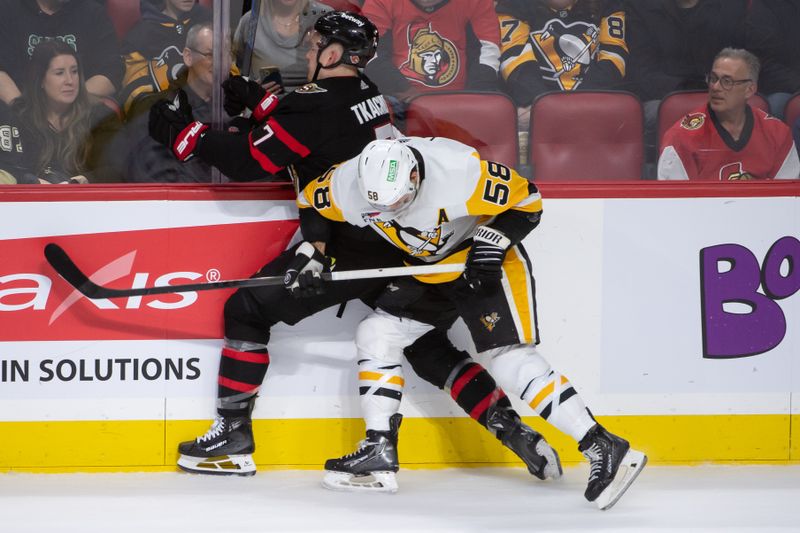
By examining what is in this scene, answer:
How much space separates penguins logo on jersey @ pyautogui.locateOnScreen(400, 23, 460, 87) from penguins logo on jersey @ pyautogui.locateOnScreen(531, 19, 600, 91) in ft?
0.93

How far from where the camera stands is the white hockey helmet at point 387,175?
303cm

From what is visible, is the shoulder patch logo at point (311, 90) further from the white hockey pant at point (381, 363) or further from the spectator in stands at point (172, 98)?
the white hockey pant at point (381, 363)

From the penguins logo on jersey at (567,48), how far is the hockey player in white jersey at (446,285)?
1.87 ft

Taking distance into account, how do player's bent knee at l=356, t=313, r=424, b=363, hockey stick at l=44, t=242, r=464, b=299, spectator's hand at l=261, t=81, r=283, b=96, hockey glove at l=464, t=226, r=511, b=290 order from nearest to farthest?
1. hockey glove at l=464, t=226, r=511, b=290
2. hockey stick at l=44, t=242, r=464, b=299
3. player's bent knee at l=356, t=313, r=424, b=363
4. spectator's hand at l=261, t=81, r=283, b=96

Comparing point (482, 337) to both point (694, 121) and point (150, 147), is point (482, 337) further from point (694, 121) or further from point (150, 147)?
point (150, 147)

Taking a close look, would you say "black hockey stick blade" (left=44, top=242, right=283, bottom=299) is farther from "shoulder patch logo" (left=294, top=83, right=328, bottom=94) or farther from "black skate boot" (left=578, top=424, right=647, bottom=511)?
"black skate boot" (left=578, top=424, right=647, bottom=511)

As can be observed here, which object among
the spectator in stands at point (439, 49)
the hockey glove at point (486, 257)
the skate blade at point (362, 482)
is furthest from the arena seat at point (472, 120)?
the skate blade at point (362, 482)

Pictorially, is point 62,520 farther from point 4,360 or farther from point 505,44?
point 505,44

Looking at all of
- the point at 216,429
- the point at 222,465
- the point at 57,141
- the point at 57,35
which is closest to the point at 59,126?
the point at 57,141

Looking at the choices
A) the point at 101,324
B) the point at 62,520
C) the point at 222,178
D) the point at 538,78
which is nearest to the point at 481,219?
the point at 538,78

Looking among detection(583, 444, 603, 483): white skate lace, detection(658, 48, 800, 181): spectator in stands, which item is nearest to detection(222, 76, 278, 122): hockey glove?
detection(658, 48, 800, 181): spectator in stands

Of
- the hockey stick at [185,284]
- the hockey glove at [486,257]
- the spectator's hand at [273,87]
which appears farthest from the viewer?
the spectator's hand at [273,87]

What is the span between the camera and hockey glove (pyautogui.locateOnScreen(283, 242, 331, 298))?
3.25m

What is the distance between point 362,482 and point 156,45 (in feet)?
5.01
